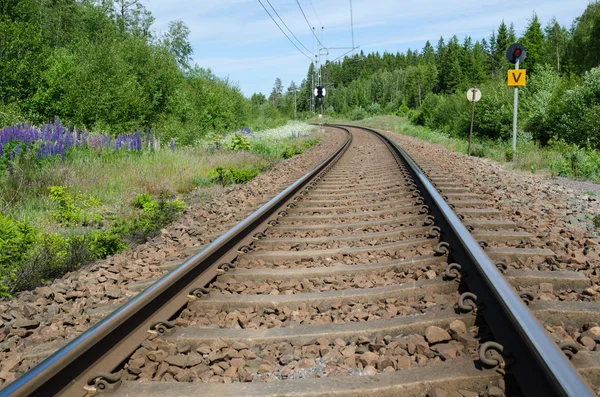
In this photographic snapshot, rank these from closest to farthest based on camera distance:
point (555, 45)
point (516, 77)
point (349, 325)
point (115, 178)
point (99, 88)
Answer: point (349, 325) → point (115, 178) → point (516, 77) → point (99, 88) → point (555, 45)

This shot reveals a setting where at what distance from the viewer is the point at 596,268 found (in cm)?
362

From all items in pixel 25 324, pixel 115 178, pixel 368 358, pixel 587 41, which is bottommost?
pixel 25 324

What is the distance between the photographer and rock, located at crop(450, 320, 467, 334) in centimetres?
259

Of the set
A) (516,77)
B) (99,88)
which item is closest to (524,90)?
(516,77)

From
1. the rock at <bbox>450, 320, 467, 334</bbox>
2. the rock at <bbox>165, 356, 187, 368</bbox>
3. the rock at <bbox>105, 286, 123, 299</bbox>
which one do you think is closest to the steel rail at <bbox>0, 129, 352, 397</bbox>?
the rock at <bbox>165, 356, 187, 368</bbox>

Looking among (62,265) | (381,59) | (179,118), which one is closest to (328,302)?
(62,265)

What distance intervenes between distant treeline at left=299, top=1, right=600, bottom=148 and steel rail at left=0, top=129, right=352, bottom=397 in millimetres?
16025

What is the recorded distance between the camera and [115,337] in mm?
2570

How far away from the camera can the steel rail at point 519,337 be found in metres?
1.83

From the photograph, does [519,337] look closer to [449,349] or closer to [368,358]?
[449,349]

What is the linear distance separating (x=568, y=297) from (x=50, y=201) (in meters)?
6.59

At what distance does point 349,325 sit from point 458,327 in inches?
23.6

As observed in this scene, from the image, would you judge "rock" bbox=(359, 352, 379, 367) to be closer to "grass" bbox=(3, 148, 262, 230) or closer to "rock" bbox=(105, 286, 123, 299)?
"rock" bbox=(105, 286, 123, 299)

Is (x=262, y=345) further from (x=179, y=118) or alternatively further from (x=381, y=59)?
(x=381, y=59)
